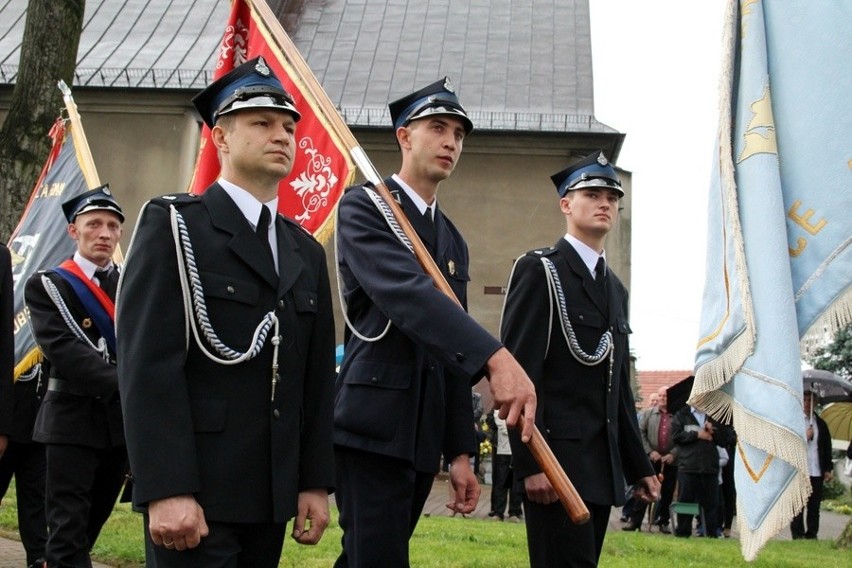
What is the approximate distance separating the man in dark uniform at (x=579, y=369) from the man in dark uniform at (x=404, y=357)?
0.36 m

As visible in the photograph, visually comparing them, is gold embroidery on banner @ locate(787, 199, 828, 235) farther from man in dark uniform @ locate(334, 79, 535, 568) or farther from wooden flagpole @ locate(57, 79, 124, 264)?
wooden flagpole @ locate(57, 79, 124, 264)

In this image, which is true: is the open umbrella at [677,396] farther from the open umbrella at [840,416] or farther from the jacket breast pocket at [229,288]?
the jacket breast pocket at [229,288]

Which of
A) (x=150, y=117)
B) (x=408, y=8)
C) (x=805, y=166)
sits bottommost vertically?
(x=805, y=166)

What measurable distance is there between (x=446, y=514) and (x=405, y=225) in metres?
12.7

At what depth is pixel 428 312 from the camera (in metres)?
4.34

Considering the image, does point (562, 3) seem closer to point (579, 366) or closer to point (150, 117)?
point (150, 117)

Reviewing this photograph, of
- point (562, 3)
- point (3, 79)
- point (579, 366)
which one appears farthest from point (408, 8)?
point (579, 366)

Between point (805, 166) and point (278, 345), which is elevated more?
point (805, 166)

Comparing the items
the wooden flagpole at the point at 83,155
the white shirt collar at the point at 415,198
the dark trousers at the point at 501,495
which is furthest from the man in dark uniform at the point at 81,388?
the dark trousers at the point at 501,495

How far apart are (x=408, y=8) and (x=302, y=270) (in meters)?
32.1

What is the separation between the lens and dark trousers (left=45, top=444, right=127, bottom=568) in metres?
6.59

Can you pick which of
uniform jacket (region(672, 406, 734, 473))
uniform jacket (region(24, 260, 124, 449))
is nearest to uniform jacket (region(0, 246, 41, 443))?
uniform jacket (region(24, 260, 124, 449))

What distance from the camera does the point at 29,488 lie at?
8.11 meters

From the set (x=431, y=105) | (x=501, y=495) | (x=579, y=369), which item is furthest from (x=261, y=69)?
(x=501, y=495)
